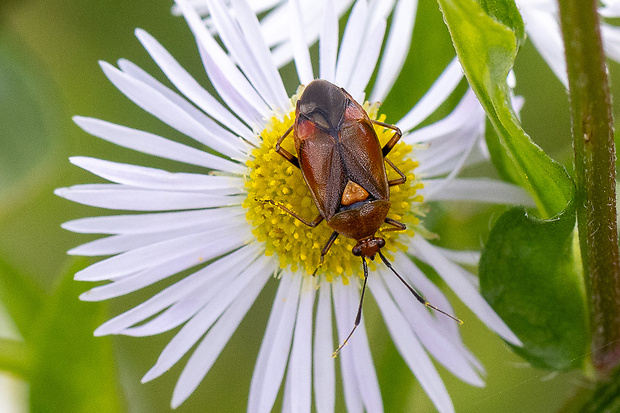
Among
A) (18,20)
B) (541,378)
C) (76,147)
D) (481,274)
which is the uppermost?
(18,20)

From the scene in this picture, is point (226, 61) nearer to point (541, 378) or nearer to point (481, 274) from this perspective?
point (481, 274)

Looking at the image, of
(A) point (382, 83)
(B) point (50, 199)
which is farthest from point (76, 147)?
(A) point (382, 83)

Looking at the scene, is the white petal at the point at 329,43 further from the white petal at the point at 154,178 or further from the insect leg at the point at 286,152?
the white petal at the point at 154,178

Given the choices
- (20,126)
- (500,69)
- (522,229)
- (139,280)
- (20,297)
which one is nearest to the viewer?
(500,69)

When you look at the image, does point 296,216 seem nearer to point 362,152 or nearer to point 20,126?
point 362,152

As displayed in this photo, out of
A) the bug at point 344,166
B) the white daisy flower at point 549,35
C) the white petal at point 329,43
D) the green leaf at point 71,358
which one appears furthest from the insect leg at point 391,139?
the green leaf at point 71,358

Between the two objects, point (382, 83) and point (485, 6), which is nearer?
point (485, 6)

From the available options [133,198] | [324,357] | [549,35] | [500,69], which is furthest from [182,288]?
[549,35]
